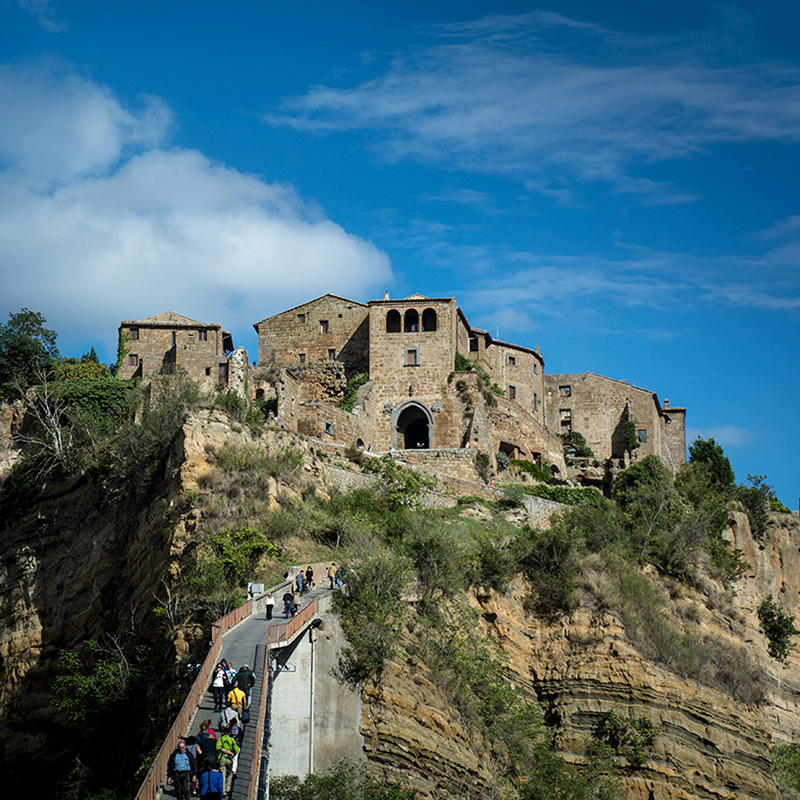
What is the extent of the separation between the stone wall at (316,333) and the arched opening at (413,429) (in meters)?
5.20

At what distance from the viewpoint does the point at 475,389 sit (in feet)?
178

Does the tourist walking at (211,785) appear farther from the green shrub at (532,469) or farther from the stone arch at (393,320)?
the stone arch at (393,320)

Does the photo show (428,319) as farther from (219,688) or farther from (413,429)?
(219,688)

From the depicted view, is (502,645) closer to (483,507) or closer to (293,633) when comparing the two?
(483,507)

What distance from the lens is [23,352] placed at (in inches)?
2158

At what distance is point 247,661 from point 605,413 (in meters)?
45.9

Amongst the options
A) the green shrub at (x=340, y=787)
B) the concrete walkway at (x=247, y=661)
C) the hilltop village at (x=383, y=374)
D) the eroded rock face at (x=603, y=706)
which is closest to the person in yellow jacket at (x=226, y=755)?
the concrete walkway at (x=247, y=661)

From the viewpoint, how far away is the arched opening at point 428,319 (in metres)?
56.0

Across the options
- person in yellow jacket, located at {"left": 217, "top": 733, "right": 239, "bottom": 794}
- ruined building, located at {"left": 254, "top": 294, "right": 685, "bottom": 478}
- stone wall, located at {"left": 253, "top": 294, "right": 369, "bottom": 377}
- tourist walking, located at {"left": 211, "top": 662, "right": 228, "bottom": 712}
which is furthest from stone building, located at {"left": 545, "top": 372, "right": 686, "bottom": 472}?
person in yellow jacket, located at {"left": 217, "top": 733, "right": 239, "bottom": 794}

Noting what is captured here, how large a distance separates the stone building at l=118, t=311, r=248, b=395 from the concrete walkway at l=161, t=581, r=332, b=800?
90.2 ft

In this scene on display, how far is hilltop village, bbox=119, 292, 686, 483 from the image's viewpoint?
52188 millimetres

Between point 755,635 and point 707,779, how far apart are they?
669 inches

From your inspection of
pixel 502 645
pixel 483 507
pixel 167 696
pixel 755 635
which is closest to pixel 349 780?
pixel 167 696

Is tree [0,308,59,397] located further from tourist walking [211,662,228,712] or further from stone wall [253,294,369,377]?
tourist walking [211,662,228,712]
